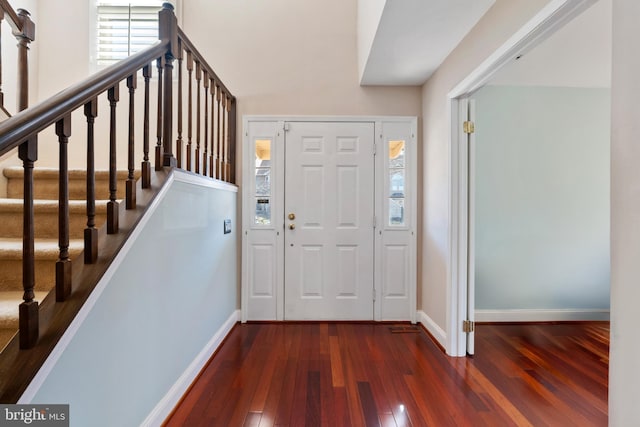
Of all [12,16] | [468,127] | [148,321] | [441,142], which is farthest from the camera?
[441,142]

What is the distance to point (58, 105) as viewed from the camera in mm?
988

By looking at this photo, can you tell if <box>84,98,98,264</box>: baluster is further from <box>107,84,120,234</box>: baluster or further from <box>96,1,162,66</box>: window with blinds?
<box>96,1,162,66</box>: window with blinds

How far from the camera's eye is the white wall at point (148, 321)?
3.50 feet

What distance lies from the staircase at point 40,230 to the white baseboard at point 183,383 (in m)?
0.80

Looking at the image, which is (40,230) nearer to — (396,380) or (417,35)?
(396,380)

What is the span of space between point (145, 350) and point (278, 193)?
1.89m

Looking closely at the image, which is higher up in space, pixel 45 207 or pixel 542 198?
pixel 542 198

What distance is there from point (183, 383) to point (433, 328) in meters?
2.08

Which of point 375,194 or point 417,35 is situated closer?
point 417,35

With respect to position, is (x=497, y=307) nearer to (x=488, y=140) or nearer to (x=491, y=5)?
(x=488, y=140)

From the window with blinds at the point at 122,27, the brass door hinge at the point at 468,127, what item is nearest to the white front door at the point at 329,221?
the brass door hinge at the point at 468,127

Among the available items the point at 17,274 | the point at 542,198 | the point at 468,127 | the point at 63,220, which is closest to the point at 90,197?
the point at 63,220

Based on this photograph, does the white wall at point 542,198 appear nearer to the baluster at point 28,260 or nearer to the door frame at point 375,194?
the door frame at point 375,194

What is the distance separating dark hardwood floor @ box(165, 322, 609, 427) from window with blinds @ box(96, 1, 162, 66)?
10.2 ft
